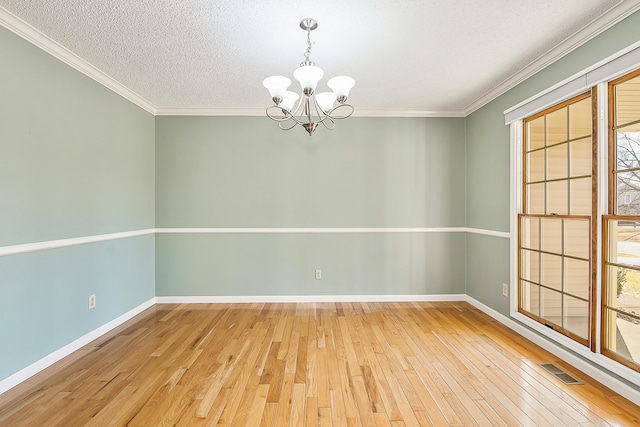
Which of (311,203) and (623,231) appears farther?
(311,203)

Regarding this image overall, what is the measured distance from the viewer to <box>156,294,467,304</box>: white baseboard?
4.08 m

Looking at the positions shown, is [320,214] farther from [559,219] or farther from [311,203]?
[559,219]

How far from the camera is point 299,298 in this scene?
4.10 meters

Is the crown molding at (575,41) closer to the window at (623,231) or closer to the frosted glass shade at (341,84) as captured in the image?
the window at (623,231)

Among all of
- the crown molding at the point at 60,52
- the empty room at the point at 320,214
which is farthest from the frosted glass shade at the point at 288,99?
the crown molding at the point at 60,52

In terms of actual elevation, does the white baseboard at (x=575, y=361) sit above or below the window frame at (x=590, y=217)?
below

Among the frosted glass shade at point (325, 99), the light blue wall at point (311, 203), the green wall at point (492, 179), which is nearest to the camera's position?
the frosted glass shade at point (325, 99)

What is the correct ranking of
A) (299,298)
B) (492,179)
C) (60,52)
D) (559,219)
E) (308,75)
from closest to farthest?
(308,75) → (60,52) → (559,219) → (492,179) → (299,298)

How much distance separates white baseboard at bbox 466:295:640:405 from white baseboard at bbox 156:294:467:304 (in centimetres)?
77

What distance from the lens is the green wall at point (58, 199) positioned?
217cm

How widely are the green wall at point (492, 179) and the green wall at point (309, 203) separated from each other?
0.19m

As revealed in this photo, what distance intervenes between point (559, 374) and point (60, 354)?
393cm

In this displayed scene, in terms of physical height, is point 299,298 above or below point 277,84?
below

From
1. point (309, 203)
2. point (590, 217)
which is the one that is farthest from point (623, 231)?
point (309, 203)
